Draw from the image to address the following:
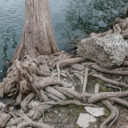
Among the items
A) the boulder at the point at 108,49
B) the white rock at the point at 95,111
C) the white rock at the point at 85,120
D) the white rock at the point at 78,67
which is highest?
the boulder at the point at 108,49

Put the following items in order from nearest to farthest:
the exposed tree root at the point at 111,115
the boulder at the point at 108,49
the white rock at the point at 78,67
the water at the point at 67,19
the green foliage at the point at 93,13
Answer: the exposed tree root at the point at 111,115
the boulder at the point at 108,49
the white rock at the point at 78,67
the water at the point at 67,19
the green foliage at the point at 93,13

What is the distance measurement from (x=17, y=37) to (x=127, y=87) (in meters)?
6.85

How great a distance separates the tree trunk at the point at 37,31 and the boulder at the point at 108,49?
1.82 meters

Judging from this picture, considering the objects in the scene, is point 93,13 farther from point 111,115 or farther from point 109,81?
point 111,115

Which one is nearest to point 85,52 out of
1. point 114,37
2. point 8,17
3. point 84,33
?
point 114,37

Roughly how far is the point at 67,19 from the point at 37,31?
506 cm

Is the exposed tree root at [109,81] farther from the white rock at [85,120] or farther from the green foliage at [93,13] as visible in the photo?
the green foliage at [93,13]

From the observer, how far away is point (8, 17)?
1281cm

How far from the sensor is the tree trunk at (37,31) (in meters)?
7.63

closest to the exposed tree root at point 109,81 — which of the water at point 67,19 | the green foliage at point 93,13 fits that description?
the water at point 67,19

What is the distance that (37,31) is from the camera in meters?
7.83

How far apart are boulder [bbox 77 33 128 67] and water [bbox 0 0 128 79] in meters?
3.61

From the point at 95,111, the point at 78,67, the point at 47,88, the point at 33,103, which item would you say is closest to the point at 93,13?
the point at 78,67

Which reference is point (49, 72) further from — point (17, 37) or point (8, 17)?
point (8, 17)
